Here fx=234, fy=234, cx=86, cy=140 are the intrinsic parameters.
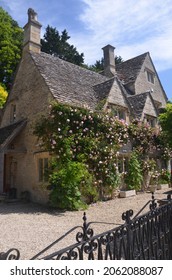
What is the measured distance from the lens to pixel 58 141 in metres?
11.7

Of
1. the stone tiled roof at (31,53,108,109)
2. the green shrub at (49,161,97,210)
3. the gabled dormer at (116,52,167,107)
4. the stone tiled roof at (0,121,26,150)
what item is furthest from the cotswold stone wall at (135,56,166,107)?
the green shrub at (49,161,97,210)

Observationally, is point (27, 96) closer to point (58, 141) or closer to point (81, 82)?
point (81, 82)

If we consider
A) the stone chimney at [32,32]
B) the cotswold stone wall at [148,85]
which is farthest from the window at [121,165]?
the cotswold stone wall at [148,85]

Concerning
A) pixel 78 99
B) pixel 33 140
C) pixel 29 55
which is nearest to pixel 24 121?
pixel 33 140

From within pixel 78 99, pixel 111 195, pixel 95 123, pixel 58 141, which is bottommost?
pixel 111 195

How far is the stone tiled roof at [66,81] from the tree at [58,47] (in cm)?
2081

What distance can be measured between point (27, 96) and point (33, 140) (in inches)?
133

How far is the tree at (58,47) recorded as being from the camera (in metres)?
38.5

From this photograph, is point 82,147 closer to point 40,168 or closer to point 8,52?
point 40,168

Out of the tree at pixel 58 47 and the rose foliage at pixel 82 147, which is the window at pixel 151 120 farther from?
the tree at pixel 58 47

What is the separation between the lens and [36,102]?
48.2ft

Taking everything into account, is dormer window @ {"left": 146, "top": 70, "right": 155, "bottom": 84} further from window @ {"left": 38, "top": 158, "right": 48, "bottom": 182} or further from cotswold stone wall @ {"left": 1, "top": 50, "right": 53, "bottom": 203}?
window @ {"left": 38, "top": 158, "right": 48, "bottom": 182}
